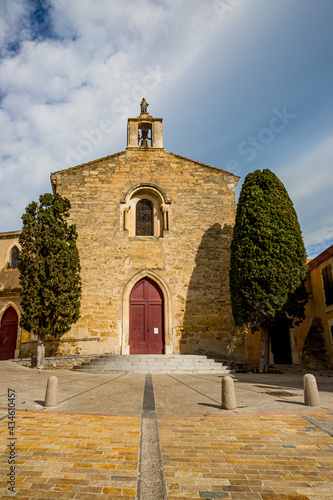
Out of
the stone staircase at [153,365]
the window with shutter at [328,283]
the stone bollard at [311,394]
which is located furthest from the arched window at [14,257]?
the stone bollard at [311,394]

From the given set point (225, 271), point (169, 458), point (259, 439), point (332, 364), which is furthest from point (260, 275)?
point (169, 458)

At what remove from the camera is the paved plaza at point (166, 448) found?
2.98m

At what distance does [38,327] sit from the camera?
41.5 feet

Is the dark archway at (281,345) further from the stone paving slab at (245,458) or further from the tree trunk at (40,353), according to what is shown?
the stone paving slab at (245,458)

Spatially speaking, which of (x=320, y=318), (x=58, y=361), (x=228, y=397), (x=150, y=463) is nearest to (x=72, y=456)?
(x=150, y=463)

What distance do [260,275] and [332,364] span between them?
4.67 metres

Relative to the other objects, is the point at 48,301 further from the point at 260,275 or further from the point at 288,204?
the point at 288,204

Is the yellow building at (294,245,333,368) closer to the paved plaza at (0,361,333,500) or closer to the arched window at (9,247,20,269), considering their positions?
the paved plaza at (0,361,333,500)

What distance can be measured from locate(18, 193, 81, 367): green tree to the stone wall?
1349mm

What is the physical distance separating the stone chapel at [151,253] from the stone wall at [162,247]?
0.05 meters

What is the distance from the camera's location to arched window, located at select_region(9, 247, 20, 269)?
18688 millimetres

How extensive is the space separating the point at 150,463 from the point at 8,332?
16.7 metres

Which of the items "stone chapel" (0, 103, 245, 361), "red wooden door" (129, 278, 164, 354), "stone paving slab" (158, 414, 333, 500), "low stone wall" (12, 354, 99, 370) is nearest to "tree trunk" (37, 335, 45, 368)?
"low stone wall" (12, 354, 99, 370)

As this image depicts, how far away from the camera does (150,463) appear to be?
3.52 meters
